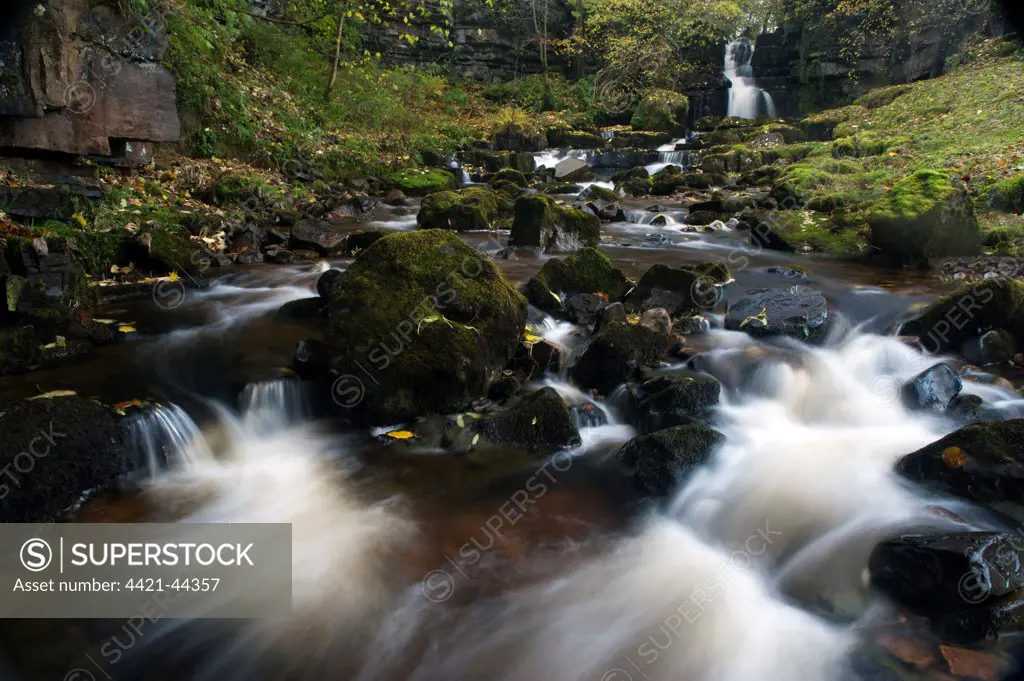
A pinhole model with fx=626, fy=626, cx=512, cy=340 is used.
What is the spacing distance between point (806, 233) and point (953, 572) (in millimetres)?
9390

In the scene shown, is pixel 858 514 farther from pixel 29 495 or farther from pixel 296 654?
pixel 29 495

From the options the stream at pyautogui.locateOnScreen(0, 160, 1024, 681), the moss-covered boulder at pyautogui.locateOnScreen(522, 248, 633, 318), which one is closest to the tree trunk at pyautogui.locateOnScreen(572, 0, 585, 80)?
the moss-covered boulder at pyautogui.locateOnScreen(522, 248, 633, 318)

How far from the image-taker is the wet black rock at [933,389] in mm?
5668

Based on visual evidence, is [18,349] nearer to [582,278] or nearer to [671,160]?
[582,278]

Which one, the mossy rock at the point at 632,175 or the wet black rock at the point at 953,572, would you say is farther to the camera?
the mossy rock at the point at 632,175

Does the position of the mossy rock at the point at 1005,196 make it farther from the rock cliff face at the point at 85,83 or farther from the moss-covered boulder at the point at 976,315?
the rock cliff face at the point at 85,83

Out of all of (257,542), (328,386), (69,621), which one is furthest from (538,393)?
(69,621)

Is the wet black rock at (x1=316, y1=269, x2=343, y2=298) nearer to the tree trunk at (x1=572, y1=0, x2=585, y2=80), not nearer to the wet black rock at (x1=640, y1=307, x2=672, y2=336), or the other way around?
the wet black rock at (x1=640, y1=307, x2=672, y2=336)

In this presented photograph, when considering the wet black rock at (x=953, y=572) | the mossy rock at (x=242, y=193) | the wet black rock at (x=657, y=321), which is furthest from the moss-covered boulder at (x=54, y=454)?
the mossy rock at (x=242, y=193)

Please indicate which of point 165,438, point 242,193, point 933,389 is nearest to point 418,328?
point 165,438

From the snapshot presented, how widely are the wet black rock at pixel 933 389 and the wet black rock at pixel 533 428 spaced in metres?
3.18

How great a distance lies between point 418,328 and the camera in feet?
17.3

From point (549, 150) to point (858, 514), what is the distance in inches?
792

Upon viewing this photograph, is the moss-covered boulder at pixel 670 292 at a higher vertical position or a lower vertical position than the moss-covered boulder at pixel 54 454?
higher
